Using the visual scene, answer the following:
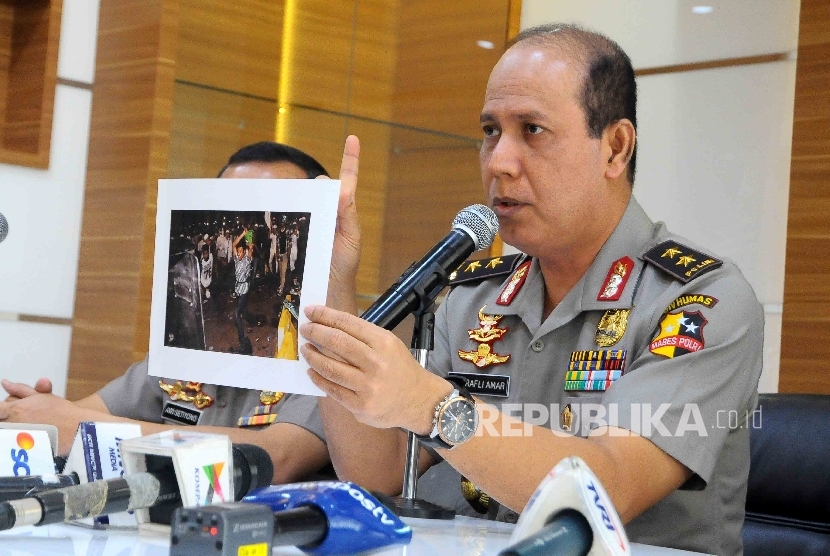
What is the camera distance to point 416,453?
5.01 feet

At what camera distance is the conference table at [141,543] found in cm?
102

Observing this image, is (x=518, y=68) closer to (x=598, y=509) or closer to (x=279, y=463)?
(x=279, y=463)

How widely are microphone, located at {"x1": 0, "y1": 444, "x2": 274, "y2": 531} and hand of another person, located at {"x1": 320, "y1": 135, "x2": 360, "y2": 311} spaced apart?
0.36 metres

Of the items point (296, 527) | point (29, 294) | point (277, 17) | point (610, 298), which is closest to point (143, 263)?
point (29, 294)

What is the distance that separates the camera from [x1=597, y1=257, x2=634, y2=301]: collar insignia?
1.75 metres

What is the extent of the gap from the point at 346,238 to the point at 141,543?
0.55m

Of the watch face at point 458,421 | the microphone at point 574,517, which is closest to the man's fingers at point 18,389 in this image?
the watch face at point 458,421

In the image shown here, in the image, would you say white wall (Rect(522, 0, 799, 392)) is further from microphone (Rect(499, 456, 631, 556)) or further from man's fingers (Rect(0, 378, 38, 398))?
microphone (Rect(499, 456, 631, 556))

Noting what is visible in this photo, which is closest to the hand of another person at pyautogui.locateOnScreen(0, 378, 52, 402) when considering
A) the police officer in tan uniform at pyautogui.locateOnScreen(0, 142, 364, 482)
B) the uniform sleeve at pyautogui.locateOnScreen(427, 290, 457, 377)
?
the police officer in tan uniform at pyautogui.locateOnScreen(0, 142, 364, 482)

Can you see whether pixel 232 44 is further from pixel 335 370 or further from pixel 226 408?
pixel 335 370

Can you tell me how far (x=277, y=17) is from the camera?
12.0 feet

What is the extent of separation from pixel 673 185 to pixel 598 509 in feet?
8.97

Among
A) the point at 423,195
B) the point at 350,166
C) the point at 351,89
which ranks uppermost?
the point at 351,89

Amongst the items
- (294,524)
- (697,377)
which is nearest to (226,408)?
(697,377)
